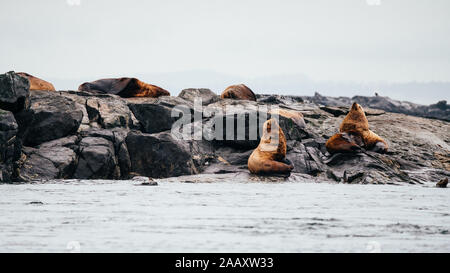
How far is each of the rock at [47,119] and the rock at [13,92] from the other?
0.53 meters

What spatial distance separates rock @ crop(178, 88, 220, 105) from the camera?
24.5 m

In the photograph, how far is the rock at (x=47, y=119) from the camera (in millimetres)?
17453

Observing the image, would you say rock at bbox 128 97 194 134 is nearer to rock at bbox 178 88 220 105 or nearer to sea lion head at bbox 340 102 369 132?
rock at bbox 178 88 220 105

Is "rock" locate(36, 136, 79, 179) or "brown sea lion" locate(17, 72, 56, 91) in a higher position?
"brown sea lion" locate(17, 72, 56, 91)

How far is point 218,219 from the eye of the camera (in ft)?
30.2

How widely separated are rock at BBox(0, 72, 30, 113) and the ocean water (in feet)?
9.61

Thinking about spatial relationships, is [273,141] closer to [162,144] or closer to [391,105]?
[162,144]

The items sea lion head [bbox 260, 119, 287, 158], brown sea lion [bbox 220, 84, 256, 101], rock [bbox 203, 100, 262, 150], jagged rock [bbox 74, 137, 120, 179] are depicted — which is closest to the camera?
jagged rock [bbox 74, 137, 120, 179]

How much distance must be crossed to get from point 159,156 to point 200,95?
23.9 feet

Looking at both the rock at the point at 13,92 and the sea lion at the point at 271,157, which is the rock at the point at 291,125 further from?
the rock at the point at 13,92

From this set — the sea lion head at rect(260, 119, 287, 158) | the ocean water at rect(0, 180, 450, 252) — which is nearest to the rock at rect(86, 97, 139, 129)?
the ocean water at rect(0, 180, 450, 252)

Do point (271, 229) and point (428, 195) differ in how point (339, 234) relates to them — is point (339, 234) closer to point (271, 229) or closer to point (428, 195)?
point (271, 229)
